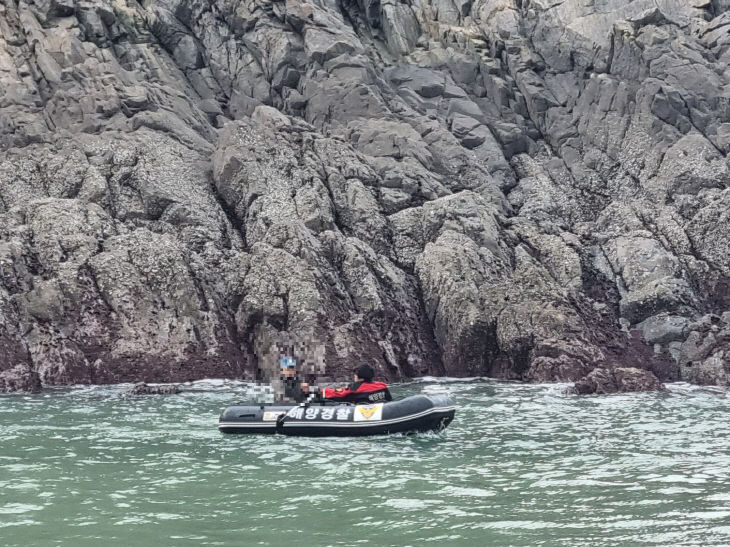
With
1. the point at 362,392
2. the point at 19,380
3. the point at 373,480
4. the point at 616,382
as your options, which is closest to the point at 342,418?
the point at 362,392

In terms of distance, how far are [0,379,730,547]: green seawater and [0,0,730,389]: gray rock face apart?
8.02 metres

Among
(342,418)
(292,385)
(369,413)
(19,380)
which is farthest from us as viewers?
(19,380)

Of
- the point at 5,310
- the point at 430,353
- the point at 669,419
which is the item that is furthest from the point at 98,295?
the point at 669,419

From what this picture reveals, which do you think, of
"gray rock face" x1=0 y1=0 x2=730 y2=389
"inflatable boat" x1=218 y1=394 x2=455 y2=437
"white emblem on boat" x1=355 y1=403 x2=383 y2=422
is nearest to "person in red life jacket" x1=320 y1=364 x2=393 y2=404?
"inflatable boat" x1=218 y1=394 x2=455 y2=437

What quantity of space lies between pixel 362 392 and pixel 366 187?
20.2m

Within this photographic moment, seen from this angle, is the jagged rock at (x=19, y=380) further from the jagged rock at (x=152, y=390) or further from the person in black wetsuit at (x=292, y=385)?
the person in black wetsuit at (x=292, y=385)

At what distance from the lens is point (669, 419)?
2123 cm

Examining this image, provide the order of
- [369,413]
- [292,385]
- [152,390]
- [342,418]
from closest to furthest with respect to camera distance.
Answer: [369,413] → [342,418] → [292,385] → [152,390]

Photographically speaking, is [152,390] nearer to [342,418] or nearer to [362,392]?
[362,392]

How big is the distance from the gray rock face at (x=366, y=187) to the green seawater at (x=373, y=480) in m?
8.02

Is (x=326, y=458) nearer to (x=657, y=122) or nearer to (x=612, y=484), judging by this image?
(x=612, y=484)

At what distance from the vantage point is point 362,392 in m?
20.1

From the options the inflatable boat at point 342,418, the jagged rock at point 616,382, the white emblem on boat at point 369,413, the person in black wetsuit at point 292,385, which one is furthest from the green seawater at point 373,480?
the jagged rock at point 616,382

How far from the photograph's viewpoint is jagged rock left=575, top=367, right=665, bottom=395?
27078 millimetres
